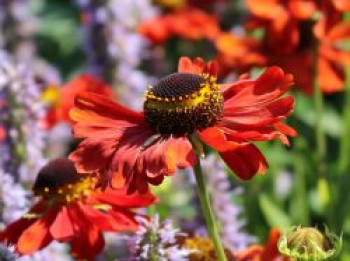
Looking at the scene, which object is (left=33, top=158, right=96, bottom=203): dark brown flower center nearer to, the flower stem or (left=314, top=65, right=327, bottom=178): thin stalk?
the flower stem

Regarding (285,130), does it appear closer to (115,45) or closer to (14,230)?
(14,230)

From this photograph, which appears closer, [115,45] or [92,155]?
[92,155]

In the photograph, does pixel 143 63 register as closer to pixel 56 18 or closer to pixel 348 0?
pixel 56 18

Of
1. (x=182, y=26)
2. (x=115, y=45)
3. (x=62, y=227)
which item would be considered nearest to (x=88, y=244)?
(x=62, y=227)

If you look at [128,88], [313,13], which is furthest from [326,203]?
[128,88]

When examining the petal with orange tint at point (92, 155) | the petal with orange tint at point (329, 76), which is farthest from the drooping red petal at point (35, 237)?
the petal with orange tint at point (329, 76)

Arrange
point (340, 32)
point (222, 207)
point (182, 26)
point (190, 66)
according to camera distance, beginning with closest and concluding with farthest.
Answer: point (190, 66) → point (222, 207) → point (340, 32) → point (182, 26)
